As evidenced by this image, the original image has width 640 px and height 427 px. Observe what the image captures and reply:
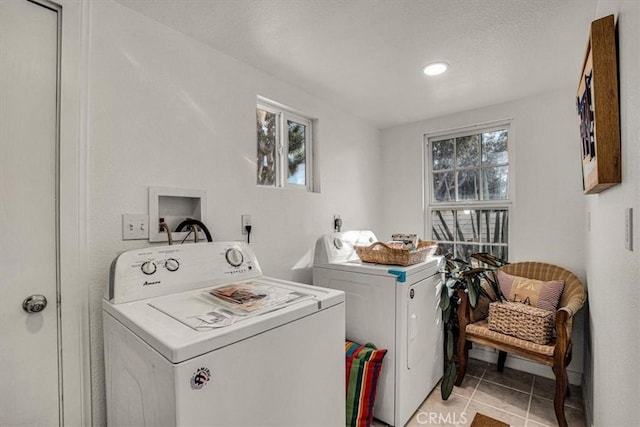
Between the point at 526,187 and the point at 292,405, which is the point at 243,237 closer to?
the point at 292,405

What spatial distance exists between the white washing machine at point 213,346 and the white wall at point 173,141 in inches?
9.4

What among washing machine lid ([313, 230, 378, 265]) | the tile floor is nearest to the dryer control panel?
washing machine lid ([313, 230, 378, 265])

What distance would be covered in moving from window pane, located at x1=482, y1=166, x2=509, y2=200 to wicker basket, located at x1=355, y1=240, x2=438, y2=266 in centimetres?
99

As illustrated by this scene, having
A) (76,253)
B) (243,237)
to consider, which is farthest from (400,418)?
(76,253)

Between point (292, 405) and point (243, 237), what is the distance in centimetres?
103

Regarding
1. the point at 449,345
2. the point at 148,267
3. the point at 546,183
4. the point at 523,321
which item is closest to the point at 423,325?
the point at 449,345

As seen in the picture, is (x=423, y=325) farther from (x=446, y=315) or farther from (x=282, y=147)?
(x=282, y=147)

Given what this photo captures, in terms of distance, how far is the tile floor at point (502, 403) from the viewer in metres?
1.96

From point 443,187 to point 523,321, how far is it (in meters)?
1.43

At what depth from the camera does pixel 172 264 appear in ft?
4.54

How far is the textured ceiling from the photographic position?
1440mm

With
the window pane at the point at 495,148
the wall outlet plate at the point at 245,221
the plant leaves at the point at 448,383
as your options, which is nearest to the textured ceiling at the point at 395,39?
the window pane at the point at 495,148

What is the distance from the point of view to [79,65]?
129cm

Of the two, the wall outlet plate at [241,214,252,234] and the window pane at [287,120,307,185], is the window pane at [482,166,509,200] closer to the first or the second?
the window pane at [287,120,307,185]
